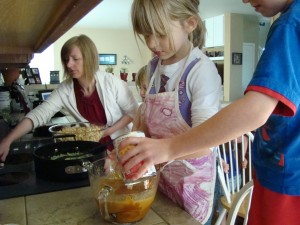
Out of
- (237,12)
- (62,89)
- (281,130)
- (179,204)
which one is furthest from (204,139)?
(237,12)

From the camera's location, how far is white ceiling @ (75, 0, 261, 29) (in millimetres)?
5594

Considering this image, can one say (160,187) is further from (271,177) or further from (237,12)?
(237,12)

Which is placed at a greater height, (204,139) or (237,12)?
(237,12)

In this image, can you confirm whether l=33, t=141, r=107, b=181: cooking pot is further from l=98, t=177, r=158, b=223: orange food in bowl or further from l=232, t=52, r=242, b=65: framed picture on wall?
l=232, t=52, r=242, b=65: framed picture on wall

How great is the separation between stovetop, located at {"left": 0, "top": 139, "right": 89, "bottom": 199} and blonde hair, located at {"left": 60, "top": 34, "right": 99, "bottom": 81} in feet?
1.78

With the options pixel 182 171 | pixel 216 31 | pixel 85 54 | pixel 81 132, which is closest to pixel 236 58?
pixel 216 31

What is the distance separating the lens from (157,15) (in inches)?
32.9

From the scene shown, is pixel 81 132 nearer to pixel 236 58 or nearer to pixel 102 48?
pixel 236 58

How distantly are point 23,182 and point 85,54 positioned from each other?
0.83 m

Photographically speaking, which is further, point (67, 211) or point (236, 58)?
point (236, 58)

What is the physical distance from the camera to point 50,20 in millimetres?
896

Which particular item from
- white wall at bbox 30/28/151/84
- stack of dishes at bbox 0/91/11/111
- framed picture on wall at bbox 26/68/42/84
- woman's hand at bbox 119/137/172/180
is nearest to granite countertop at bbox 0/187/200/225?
woman's hand at bbox 119/137/172/180

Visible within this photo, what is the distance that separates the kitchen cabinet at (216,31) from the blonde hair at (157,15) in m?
6.00

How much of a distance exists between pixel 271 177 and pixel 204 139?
32cm
